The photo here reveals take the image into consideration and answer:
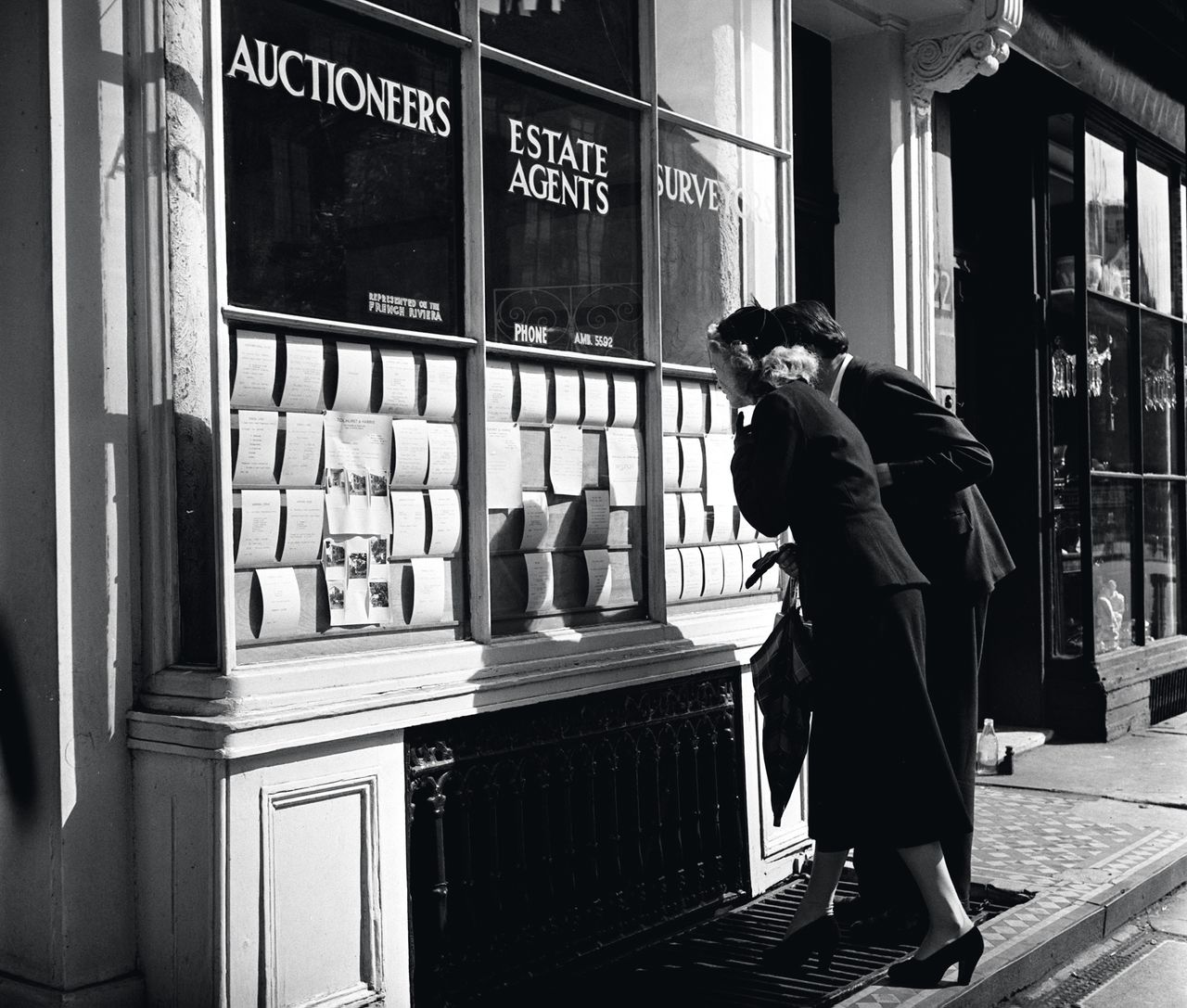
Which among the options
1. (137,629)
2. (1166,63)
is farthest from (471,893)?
(1166,63)

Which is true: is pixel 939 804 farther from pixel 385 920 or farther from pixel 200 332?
pixel 200 332

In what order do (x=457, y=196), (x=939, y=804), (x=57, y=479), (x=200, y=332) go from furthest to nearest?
1. (x=457, y=196)
2. (x=939, y=804)
3. (x=200, y=332)
4. (x=57, y=479)

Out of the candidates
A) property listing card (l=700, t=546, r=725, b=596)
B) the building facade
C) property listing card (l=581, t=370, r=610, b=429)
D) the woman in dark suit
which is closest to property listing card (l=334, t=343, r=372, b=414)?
the building facade

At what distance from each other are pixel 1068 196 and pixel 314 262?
6416 millimetres

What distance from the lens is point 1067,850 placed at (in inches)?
220

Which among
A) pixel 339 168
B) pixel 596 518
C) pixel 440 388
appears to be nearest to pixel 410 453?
pixel 440 388

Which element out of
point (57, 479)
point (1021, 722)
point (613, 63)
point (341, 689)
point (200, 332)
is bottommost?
point (1021, 722)

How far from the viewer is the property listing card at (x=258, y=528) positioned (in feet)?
11.6

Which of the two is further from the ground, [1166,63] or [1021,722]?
[1166,63]

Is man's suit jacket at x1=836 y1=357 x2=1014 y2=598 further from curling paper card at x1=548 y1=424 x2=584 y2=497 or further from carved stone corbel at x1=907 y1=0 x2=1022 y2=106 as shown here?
carved stone corbel at x1=907 y1=0 x2=1022 y2=106

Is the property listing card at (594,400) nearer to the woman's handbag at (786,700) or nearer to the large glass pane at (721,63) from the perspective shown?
the woman's handbag at (786,700)

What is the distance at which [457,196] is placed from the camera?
13.8ft

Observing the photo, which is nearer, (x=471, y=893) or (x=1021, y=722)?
(x=471, y=893)

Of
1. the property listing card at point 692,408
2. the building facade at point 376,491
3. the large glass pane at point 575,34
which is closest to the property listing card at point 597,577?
the building facade at point 376,491
